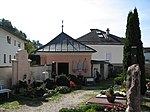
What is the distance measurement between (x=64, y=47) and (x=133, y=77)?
18850 mm

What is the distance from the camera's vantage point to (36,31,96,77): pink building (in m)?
27.0

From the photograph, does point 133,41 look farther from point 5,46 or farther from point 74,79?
point 5,46

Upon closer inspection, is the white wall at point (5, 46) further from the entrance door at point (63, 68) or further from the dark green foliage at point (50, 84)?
the dark green foliage at point (50, 84)

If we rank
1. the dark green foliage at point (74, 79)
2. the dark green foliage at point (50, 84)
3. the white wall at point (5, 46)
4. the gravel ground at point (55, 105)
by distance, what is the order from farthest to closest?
the white wall at point (5, 46), the dark green foliage at point (74, 79), the dark green foliage at point (50, 84), the gravel ground at point (55, 105)

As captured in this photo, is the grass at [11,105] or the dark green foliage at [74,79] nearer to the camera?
the grass at [11,105]

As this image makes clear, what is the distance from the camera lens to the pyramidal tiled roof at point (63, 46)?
2728cm

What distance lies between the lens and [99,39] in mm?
45219

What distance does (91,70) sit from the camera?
91.2 ft

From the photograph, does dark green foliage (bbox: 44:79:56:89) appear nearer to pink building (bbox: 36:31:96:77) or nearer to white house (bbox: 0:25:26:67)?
pink building (bbox: 36:31:96:77)

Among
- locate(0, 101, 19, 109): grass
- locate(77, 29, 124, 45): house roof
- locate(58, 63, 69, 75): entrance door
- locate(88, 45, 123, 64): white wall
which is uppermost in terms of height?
locate(77, 29, 124, 45): house roof

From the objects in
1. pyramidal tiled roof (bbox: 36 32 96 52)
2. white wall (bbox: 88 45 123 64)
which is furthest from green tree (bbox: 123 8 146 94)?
white wall (bbox: 88 45 123 64)

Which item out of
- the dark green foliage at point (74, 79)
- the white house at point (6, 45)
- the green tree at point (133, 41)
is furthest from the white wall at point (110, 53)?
the green tree at point (133, 41)

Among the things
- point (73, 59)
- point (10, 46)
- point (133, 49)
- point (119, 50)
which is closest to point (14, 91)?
point (133, 49)

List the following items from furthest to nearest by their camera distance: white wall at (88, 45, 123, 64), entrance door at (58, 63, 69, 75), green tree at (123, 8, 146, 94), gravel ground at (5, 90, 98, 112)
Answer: white wall at (88, 45, 123, 64), entrance door at (58, 63, 69, 75), green tree at (123, 8, 146, 94), gravel ground at (5, 90, 98, 112)
